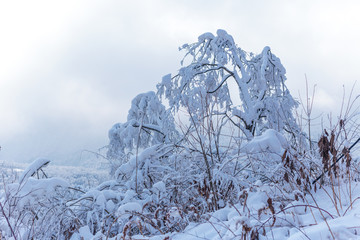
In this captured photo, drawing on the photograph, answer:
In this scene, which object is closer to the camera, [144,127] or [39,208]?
[39,208]

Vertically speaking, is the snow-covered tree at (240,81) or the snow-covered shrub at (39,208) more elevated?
the snow-covered tree at (240,81)

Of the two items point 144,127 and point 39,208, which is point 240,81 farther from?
point 39,208

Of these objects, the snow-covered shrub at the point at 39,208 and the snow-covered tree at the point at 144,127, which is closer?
the snow-covered shrub at the point at 39,208

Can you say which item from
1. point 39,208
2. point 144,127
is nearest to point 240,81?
point 144,127

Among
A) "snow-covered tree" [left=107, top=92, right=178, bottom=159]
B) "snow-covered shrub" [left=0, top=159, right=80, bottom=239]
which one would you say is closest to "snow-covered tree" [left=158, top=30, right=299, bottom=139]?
"snow-covered tree" [left=107, top=92, right=178, bottom=159]

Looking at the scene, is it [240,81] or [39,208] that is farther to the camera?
[240,81]

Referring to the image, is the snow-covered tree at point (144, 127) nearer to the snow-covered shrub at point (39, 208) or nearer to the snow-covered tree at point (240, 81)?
the snow-covered tree at point (240, 81)

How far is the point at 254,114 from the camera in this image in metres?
7.50

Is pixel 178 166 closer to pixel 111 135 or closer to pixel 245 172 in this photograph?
pixel 245 172

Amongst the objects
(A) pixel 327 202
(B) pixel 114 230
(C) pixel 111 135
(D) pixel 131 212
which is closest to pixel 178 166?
(B) pixel 114 230

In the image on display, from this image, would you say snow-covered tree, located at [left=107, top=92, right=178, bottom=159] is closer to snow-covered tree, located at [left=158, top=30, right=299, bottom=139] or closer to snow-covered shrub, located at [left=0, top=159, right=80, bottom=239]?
snow-covered tree, located at [left=158, top=30, right=299, bottom=139]

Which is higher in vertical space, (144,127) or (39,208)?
(144,127)

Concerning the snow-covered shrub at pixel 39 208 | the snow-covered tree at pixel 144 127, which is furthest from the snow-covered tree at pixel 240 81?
the snow-covered shrub at pixel 39 208

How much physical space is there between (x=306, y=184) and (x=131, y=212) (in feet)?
5.26
